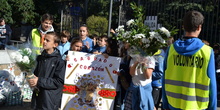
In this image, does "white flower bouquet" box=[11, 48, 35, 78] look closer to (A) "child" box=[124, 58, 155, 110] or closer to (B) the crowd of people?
(B) the crowd of people

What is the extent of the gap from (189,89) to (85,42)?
139 inches

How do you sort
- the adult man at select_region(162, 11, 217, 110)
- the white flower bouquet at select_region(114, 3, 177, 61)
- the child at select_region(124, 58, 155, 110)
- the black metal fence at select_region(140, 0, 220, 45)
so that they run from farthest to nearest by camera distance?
1. the black metal fence at select_region(140, 0, 220, 45)
2. the child at select_region(124, 58, 155, 110)
3. the white flower bouquet at select_region(114, 3, 177, 61)
4. the adult man at select_region(162, 11, 217, 110)

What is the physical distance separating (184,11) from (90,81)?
7877 mm

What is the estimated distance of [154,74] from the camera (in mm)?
4941

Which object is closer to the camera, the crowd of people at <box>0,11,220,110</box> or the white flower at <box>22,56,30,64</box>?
the crowd of people at <box>0,11,220,110</box>

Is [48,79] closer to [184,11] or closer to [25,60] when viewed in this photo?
[25,60]

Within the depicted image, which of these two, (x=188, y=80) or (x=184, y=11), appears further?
(x=184, y=11)

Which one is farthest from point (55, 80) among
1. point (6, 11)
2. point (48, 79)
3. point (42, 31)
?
point (6, 11)

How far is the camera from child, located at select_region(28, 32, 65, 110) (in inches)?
149

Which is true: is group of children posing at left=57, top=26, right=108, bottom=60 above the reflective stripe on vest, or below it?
above

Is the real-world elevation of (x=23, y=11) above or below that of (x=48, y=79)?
above

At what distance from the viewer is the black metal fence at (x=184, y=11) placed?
10133 mm

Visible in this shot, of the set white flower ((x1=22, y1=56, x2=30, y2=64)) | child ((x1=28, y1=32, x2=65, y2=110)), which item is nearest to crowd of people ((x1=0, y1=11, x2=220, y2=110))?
child ((x1=28, y1=32, x2=65, y2=110))

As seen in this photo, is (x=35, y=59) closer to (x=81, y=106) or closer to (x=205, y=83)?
(x=81, y=106)
